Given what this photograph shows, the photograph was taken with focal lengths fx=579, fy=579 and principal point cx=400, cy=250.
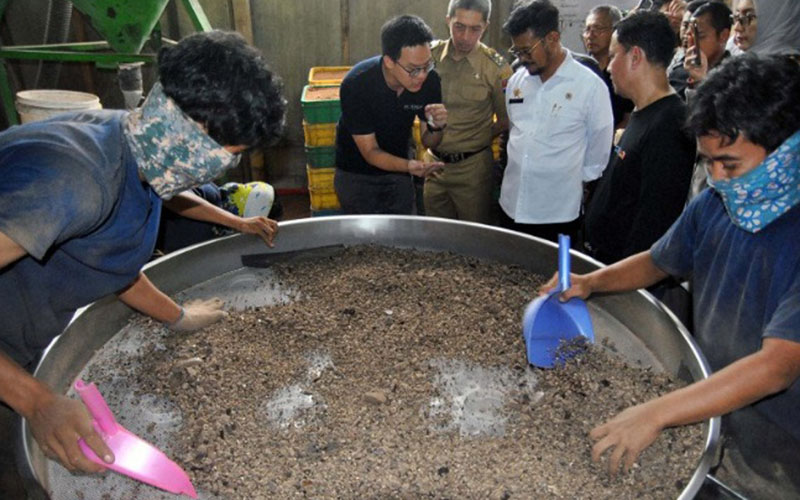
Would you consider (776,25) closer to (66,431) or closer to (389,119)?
(389,119)

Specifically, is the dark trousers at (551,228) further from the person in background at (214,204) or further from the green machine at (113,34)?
the green machine at (113,34)

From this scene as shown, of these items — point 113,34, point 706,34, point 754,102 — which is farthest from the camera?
point 113,34

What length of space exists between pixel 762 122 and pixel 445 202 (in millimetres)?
2371

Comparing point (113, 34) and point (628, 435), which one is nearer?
point (628, 435)

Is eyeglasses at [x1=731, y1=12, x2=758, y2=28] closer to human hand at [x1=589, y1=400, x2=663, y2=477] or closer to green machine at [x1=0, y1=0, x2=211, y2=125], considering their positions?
human hand at [x1=589, y1=400, x2=663, y2=477]

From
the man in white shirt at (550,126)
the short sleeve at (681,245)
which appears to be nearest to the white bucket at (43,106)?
the man in white shirt at (550,126)

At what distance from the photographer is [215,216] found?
1968mm

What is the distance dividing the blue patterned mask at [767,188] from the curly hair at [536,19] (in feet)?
4.83

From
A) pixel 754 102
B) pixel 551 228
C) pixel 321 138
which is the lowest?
pixel 321 138

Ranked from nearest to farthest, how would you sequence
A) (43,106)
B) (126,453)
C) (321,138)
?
(126,453)
(43,106)
(321,138)

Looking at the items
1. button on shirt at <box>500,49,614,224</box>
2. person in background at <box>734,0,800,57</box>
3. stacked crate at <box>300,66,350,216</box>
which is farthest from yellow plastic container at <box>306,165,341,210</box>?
person in background at <box>734,0,800,57</box>

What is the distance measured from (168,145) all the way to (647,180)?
1588 millimetres

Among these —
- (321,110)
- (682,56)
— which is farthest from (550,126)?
(321,110)

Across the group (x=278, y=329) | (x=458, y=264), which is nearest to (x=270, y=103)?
(x=278, y=329)
